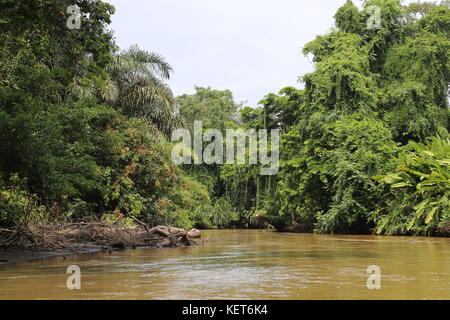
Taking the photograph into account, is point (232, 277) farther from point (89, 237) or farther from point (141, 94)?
point (141, 94)

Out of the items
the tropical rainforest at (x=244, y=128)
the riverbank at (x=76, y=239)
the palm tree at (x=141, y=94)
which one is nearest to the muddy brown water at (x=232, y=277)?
the riverbank at (x=76, y=239)

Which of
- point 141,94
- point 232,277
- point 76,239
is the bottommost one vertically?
point 232,277

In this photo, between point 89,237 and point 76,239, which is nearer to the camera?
point 76,239

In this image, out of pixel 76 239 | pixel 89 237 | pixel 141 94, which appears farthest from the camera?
pixel 141 94

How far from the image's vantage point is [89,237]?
15070 mm

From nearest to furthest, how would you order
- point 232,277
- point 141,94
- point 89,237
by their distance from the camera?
point 232,277 → point 89,237 → point 141,94

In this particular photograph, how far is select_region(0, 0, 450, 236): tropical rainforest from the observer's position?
449 inches

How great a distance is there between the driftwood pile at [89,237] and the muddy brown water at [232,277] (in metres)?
1.08

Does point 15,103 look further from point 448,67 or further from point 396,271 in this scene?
point 448,67

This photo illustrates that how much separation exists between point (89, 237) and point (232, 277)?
302 inches

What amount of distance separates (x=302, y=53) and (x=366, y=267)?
2427 centimetres

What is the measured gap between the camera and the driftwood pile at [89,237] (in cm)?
1277

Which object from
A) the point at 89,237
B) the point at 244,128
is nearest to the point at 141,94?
the point at 89,237

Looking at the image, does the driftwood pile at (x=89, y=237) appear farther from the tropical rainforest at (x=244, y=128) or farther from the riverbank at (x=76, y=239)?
the tropical rainforest at (x=244, y=128)
